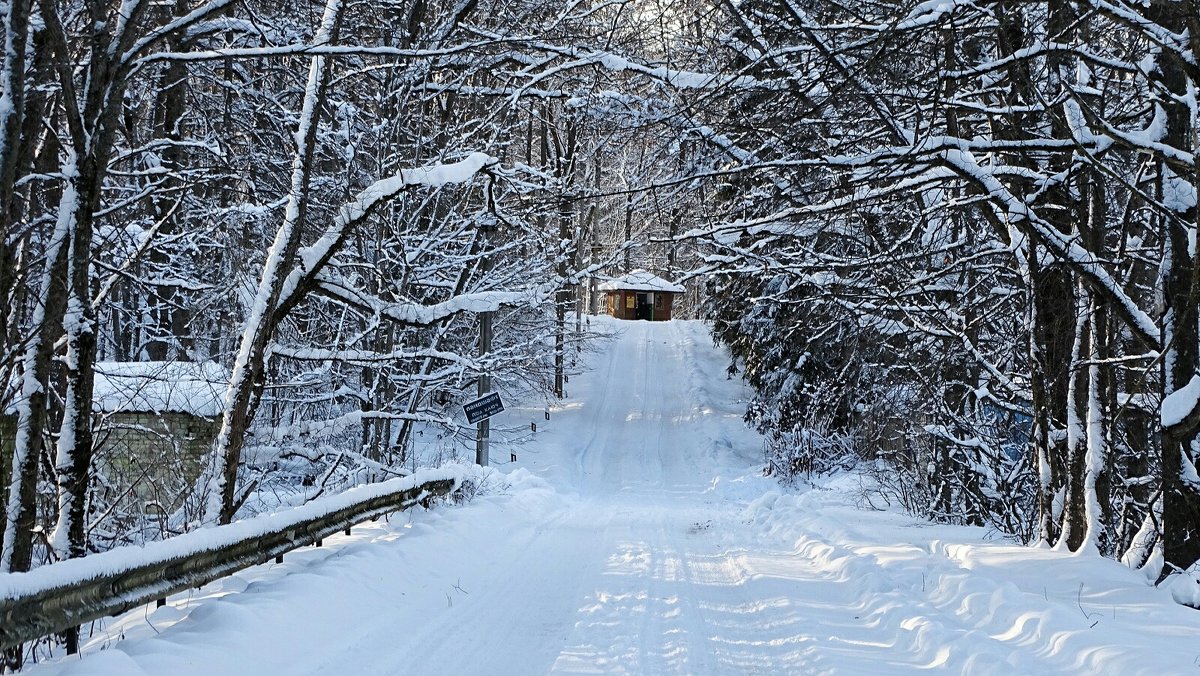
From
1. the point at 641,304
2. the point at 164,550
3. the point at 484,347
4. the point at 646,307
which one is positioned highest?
the point at 641,304

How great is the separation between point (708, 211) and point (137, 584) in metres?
6.61

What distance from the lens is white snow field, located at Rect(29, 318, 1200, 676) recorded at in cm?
605

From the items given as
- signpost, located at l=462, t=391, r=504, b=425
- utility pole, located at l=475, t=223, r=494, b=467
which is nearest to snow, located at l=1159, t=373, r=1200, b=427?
signpost, located at l=462, t=391, r=504, b=425

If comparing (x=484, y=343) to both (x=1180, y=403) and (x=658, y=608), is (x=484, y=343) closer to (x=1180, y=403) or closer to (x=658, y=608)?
(x=658, y=608)

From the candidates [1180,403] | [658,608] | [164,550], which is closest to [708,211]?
[658,608]

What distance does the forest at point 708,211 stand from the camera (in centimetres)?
714

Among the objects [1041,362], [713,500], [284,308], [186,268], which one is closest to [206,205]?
[186,268]

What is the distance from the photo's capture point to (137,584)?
6.03m

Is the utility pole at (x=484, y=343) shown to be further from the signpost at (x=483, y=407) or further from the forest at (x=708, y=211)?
the forest at (x=708, y=211)

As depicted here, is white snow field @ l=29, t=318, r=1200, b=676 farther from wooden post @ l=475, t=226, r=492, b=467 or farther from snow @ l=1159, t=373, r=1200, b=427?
wooden post @ l=475, t=226, r=492, b=467

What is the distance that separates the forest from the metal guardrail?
1149mm

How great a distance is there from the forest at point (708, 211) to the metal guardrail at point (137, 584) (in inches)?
45.2

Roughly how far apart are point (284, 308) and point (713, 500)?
1581cm

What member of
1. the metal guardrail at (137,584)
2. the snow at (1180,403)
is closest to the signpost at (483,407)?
the metal guardrail at (137,584)
